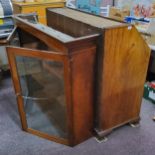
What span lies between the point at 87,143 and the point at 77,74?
73 cm

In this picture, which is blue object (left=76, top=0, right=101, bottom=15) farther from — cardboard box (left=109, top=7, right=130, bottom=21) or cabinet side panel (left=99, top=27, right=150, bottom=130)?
cabinet side panel (left=99, top=27, right=150, bottom=130)

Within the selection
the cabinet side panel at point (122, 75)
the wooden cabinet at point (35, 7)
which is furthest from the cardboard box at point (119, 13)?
the cabinet side panel at point (122, 75)

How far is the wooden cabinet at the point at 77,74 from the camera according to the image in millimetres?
1396

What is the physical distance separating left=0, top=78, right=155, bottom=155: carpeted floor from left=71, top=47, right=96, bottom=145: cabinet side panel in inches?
5.0

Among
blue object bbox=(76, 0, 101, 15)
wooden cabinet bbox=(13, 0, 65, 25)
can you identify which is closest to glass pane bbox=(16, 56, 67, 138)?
wooden cabinet bbox=(13, 0, 65, 25)

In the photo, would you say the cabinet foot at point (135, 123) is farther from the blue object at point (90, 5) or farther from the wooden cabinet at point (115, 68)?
the blue object at point (90, 5)

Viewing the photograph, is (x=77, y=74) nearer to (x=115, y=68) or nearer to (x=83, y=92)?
(x=83, y=92)

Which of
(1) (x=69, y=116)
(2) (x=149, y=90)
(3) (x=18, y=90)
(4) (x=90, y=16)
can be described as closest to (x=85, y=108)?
(1) (x=69, y=116)

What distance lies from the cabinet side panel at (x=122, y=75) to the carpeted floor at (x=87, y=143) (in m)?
0.14

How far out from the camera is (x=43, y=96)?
1.95 m

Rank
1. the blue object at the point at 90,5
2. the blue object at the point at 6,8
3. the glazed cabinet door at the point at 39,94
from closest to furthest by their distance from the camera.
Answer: the glazed cabinet door at the point at 39,94 < the blue object at the point at 6,8 < the blue object at the point at 90,5

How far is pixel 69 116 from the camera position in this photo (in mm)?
1590

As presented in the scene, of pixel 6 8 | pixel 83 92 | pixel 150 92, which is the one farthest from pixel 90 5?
pixel 83 92

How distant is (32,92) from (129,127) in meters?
1.04
